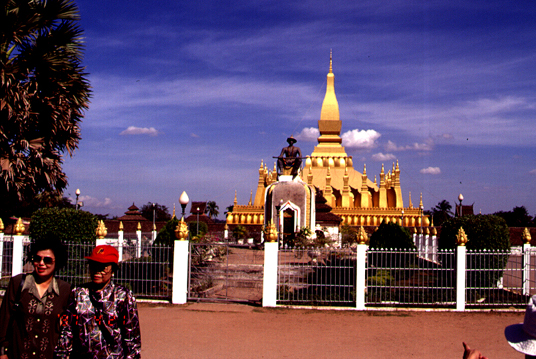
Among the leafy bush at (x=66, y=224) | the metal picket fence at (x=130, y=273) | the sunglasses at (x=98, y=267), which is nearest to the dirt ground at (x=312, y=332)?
the metal picket fence at (x=130, y=273)

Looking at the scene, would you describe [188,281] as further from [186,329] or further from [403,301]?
[403,301]

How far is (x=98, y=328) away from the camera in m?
3.49

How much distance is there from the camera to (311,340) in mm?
7781

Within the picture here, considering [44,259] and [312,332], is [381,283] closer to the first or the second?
[312,332]

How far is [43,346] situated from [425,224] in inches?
1331

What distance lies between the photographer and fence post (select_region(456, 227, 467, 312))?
10266 millimetres

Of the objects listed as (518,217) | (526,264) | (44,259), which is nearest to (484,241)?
(526,264)

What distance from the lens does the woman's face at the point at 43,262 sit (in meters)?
3.81

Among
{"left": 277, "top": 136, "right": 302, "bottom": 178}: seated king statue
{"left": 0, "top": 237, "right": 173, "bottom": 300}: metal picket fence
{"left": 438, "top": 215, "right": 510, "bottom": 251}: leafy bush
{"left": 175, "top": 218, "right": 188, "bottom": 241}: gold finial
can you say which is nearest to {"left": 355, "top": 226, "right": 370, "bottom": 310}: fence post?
{"left": 438, "top": 215, "right": 510, "bottom": 251}: leafy bush

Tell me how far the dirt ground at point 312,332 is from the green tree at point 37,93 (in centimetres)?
441

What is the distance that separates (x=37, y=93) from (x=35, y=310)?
383 inches

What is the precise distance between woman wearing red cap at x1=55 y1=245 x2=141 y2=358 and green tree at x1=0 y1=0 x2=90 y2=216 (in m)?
9.14

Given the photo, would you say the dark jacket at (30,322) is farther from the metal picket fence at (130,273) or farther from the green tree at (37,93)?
the green tree at (37,93)

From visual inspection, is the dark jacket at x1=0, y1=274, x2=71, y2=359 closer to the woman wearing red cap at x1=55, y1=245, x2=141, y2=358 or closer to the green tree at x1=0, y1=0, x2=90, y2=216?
the woman wearing red cap at x1=55, y1=245, x2=141, y2=358
